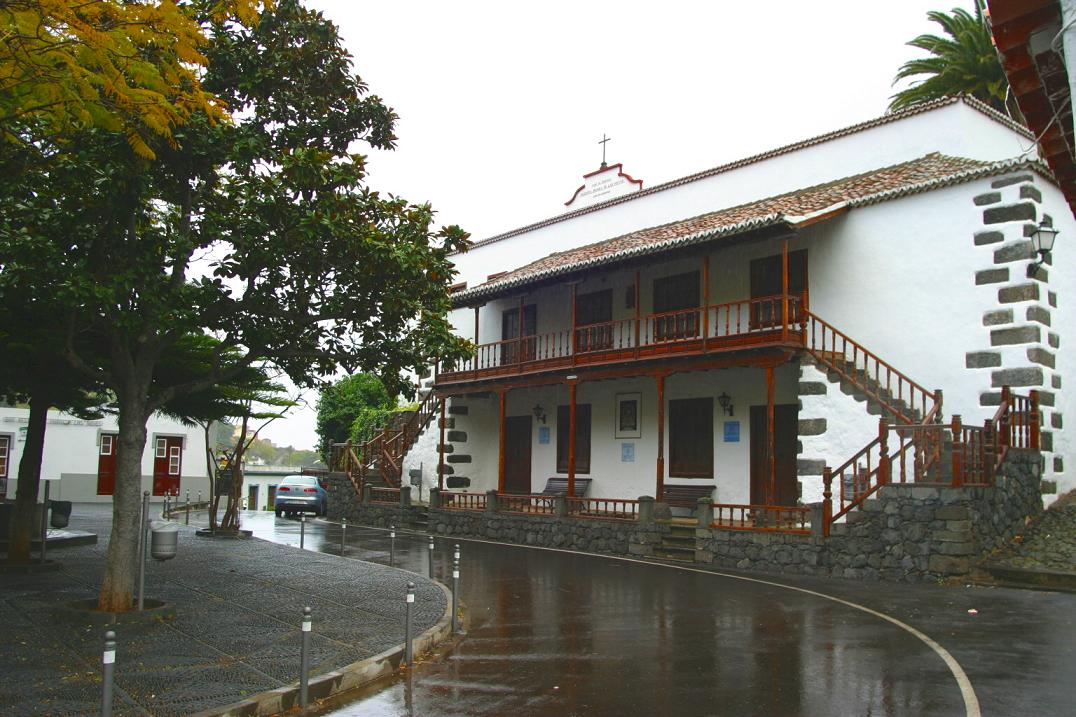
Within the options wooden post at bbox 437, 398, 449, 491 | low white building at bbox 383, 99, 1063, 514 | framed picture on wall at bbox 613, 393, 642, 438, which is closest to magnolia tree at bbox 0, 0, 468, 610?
low white building at bbox 383, 99, 1063, 514

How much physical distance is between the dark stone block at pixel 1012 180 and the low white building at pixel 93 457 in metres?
30.0

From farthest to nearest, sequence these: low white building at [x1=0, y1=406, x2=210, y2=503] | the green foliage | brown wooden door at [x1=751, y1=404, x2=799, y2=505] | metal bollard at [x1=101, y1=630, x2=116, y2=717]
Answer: the green foliage, low white building at [x1=0, y1=406, x2=210, y2=503], brown wooden door at [x1=751, y1=404, x2=799, y2=505], metal bollard at [x1=101, y1=630, x2=116, y2=717]

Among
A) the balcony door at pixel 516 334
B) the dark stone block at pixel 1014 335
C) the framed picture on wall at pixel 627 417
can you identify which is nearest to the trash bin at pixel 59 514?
the balcony door at pixel 516 334

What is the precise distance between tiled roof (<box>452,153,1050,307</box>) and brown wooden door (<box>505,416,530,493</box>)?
182 inches

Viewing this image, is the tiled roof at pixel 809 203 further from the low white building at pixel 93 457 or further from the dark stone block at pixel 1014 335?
the low white building at pixel 93 457

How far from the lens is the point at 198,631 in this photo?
371 inches

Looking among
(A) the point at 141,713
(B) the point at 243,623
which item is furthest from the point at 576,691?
(B) the point at 243,623

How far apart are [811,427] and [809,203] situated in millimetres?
5085

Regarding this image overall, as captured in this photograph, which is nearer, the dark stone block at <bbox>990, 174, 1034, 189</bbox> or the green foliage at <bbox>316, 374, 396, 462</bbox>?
the dark stone block at <bbox>990, 174, 1034, 189</bbox>

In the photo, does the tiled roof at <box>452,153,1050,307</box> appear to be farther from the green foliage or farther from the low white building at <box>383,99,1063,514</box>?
the green foliage

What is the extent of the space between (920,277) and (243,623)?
1373 centimetres

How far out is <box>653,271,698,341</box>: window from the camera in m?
21.1

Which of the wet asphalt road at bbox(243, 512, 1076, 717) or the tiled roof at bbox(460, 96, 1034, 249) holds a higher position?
the tiled roof at bbox(460, 96, 1034, 249)

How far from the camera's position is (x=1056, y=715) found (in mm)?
6691
